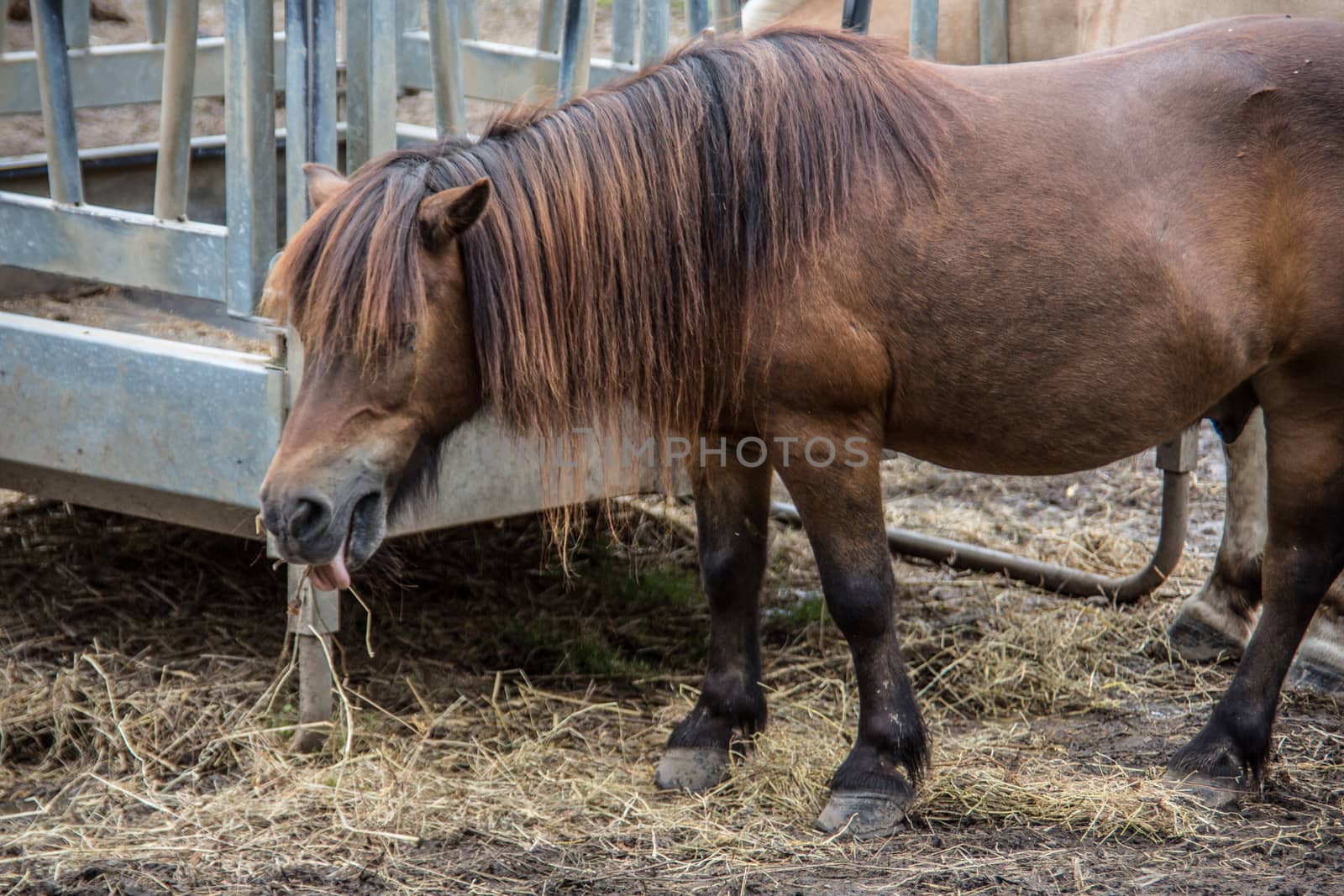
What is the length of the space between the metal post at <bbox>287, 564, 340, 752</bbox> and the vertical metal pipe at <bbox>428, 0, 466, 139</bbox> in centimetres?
111

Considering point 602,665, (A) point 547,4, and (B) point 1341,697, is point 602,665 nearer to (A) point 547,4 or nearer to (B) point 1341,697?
(B) point 1341,697

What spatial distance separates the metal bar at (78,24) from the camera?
4.75m

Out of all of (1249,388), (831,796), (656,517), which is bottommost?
(656,517)

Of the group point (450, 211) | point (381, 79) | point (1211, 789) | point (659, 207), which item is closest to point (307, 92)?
point (381, 79)

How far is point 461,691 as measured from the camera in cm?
350

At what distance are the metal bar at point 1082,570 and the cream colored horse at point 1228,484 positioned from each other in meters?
0.20

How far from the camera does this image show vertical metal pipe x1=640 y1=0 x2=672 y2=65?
10.4ft

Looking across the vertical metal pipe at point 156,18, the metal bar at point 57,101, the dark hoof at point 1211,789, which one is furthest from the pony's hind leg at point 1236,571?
the vertical metal pipe at point 156,18

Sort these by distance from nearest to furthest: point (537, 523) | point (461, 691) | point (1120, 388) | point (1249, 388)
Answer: point (1120, 388), point (1249, 388), point (461, 691), point (537, 523)

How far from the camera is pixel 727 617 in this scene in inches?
125

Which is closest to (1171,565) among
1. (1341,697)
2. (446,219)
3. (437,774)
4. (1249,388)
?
(1341,697)

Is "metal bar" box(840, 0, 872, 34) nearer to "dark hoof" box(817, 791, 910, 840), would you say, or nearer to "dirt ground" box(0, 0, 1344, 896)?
"dirt ground" box(0, 0, 1344, 896)

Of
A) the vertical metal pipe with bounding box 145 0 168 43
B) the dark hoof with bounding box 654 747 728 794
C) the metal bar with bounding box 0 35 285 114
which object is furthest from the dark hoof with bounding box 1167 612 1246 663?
the vertical metal pipe with bounding box 145 0 168 43

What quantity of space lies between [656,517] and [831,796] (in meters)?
2.09
